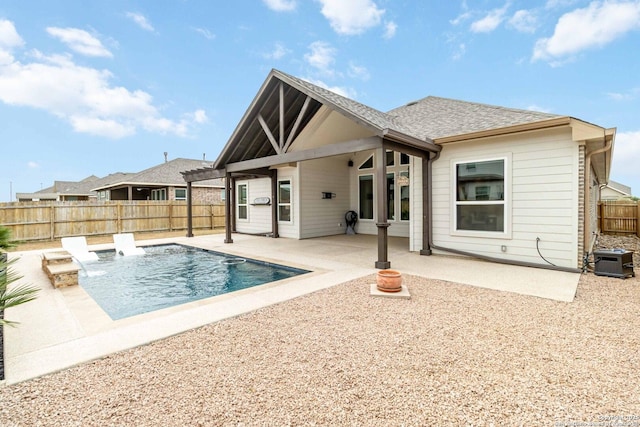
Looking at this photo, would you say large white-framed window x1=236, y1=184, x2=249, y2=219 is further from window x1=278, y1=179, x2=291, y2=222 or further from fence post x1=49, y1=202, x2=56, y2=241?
fence post x1=49, y1=202, x2=56, y2=241

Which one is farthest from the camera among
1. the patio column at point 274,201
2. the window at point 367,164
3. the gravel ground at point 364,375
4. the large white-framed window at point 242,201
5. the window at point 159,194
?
the window at point 159,194

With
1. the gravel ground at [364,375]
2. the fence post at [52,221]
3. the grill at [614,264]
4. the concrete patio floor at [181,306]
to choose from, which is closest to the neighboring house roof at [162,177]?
the fence post at [52,221]

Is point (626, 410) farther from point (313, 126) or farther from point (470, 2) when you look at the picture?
point (470, 2)

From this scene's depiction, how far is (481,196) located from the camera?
6883 millimetres

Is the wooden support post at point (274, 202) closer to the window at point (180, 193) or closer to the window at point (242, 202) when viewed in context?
the window at point (242, 202)

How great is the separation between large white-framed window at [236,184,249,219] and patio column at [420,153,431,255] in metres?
8.38

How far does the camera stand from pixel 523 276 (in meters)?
5.55

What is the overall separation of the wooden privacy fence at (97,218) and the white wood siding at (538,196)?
13.2 meters

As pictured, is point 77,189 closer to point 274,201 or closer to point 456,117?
point 274,201

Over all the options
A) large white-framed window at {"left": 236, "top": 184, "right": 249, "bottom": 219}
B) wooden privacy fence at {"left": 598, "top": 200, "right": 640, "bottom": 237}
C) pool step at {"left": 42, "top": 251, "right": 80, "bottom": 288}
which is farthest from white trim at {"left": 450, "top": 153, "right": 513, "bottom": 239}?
wooden privacy fence at {"left": 598, "top": 200, "right": 640, "bottom": 237}

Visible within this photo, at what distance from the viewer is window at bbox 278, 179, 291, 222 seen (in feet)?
38.2

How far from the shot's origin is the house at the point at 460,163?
5.86 m

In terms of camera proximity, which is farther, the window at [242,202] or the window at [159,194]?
the window at [159,194]

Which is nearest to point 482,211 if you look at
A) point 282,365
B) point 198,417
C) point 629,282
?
point 629,282
